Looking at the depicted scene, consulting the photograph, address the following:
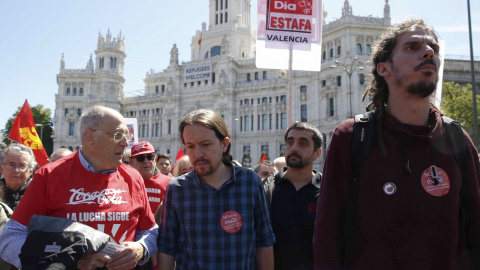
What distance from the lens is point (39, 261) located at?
96.3 inches

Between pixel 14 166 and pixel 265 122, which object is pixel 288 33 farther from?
pixel 265 122

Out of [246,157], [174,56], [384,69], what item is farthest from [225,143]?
[174,56]

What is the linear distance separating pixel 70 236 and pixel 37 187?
2.10 feet

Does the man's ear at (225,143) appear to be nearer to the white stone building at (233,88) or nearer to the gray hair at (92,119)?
the gray hair at (92,119)

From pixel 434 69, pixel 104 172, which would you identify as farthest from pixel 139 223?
pixel 434 69

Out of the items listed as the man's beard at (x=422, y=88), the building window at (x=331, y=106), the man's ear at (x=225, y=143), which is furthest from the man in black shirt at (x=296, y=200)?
the building window at (x=331, y=106)

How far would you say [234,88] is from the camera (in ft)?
165

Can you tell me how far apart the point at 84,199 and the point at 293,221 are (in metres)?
2.10

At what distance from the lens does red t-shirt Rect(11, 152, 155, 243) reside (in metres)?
2.91

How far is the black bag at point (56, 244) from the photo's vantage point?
245 cm

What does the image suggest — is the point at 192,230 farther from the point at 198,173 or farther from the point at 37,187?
the point at 37,187

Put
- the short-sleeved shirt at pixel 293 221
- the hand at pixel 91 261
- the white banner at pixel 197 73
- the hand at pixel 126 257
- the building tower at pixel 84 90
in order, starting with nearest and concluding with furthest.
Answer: the hand at pixel 91 261
the hand at pixel 126 257
the short-sleeved shirt at pixel 293 221
the white banner at pixel 197 73
the building tower at pixel 84 90

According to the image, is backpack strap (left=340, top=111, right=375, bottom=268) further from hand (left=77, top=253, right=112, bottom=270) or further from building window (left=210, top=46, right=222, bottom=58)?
building window (left=210, top=46, right=222, bottom=58)

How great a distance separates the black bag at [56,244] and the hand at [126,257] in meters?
0.21
